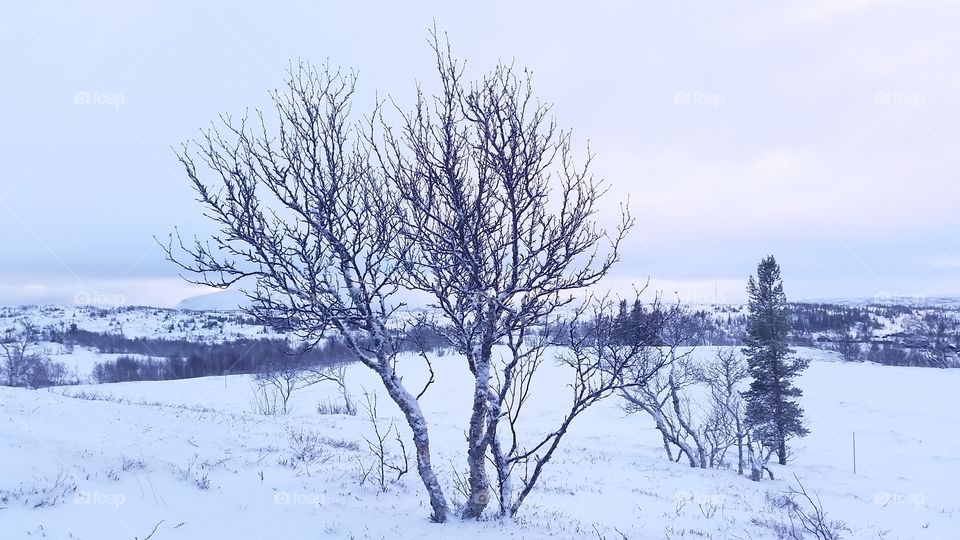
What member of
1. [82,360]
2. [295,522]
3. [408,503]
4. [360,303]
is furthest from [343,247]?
[82,360]

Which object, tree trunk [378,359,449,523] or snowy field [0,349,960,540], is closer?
snowy field [0,349,960,540]

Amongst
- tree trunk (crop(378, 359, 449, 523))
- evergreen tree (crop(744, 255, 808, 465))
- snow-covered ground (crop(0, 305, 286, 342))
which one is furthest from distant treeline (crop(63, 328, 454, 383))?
tree trunk (crop(378, 359, 449, 523))

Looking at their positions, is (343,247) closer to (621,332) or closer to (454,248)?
(454,248)

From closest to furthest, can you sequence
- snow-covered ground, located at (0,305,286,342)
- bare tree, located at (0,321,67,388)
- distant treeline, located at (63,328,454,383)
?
bare tree, located at (0,321,67,388), distant treeline, located at (63,328,454,383), snow-covered ground, located at (0,305,286,342)

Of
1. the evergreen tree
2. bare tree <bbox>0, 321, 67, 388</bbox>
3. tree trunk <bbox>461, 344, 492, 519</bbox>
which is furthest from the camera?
bare tree <bbox>0, 321, 67, 388</bbox>

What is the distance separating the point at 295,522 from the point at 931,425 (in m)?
63.8

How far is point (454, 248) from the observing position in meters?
7.00

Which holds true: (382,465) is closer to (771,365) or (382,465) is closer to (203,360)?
(771,365)

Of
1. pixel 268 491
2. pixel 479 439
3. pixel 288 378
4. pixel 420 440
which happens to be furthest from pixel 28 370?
pixel 479 439

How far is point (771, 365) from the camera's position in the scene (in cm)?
3591

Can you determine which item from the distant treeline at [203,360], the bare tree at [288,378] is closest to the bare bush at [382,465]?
the bare tree at [288,378]

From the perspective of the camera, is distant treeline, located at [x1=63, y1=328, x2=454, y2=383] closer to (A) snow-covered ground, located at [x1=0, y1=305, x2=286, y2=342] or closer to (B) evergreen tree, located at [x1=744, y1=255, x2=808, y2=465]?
(A) snow-covered ground, located at [x1=0, y1=305, x2=286, y2=342]

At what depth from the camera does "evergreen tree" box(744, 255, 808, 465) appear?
3431 cm

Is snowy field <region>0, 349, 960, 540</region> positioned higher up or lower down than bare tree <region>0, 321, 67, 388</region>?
higher up
